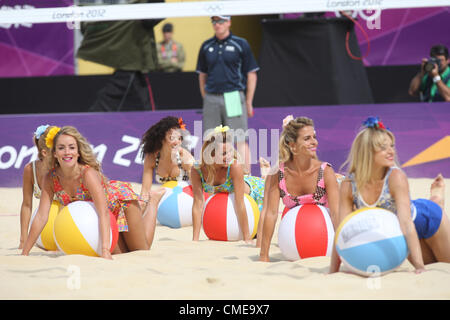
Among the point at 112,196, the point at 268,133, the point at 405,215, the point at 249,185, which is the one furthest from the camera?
the point at 268,133

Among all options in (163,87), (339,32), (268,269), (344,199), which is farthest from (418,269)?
(163,87)

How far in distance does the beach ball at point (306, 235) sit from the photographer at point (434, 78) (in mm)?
5523

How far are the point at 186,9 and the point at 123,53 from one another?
1378 mm

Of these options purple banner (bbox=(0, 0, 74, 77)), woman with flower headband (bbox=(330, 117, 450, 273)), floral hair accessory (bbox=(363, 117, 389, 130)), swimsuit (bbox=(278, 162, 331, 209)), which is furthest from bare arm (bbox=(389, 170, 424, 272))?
purple banner (bbox=(0, 0, 74, 77))

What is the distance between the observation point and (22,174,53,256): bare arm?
512cm

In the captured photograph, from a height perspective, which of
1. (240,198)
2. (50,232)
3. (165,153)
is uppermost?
(165,153)

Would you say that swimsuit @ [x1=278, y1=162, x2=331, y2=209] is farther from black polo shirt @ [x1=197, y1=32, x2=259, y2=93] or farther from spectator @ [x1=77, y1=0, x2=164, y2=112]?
spectator @ [x1=77, y1=0, x2=164, y2=112]

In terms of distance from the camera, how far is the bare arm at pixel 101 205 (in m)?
4.93

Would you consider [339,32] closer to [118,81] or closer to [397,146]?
[397,146]

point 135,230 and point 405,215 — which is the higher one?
point 405,215

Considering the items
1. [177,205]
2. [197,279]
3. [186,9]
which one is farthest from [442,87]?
[197,279]

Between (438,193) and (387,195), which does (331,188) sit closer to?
(438,193)

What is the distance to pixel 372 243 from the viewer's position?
4035mm

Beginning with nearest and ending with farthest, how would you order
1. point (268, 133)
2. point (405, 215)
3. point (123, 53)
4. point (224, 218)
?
point (405, 215)
point (224, 218)
point (268, 133)
point (123, 53)
